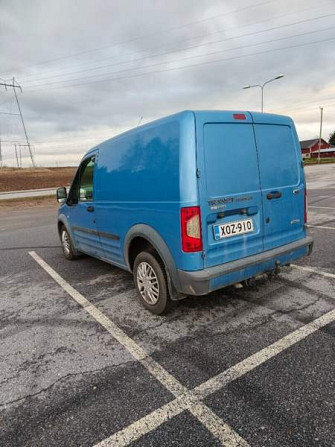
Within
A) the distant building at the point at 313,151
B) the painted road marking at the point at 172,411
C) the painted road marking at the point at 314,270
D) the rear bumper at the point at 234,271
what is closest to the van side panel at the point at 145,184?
the rear bumper at the point at 234,271

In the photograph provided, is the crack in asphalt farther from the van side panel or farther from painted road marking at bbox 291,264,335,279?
painted road marking at bbox 291,264,335,279

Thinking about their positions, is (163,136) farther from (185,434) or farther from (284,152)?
(185,434)

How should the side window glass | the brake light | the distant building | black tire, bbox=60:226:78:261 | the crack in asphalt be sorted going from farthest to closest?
the distant building → black tire, bbox=60:226:78:261 → the side window glass → the brake light → the crack in asphalt

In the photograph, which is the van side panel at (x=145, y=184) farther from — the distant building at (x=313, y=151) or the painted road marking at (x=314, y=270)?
the distant building at (x=313, y=151)

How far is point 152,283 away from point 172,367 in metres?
1.07

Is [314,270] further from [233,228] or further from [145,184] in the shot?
[145,184]

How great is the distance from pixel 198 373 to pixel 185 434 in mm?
584

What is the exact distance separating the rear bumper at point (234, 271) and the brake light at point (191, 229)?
249 mm

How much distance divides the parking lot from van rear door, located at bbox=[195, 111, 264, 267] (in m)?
0.80

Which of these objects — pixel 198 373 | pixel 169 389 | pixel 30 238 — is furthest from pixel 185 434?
pixel 30 238

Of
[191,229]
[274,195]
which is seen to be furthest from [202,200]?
[274,195]

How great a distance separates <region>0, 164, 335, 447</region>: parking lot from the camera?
1.94 m

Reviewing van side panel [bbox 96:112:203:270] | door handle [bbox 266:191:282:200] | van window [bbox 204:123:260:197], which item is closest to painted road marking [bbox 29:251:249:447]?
van side panel [bbox 96:112:203:270]

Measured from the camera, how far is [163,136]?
304 cm
